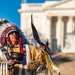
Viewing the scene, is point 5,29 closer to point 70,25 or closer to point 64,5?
point 64,5

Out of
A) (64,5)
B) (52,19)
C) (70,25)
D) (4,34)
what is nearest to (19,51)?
(4,34)

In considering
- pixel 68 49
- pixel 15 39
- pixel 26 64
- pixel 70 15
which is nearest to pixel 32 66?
pixel 26 64

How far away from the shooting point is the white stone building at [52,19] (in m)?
65.0

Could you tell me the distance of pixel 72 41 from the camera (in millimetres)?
55844

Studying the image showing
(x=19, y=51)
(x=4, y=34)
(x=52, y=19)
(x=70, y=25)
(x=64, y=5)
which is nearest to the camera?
(x=19, y=51)

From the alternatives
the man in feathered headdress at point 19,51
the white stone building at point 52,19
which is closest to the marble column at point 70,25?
the white stone building at point 52,19

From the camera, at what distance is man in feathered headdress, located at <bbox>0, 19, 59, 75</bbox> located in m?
3.76

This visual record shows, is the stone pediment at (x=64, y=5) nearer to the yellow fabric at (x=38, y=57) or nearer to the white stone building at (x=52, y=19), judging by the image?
the white stone building at (x=52, y=19)

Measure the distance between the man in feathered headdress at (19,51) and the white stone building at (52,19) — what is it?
59.6m

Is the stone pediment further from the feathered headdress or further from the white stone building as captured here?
the feathered headdress

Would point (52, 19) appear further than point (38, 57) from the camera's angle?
Yes

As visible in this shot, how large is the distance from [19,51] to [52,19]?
207 feet

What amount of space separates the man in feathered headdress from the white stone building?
59588 millimetres

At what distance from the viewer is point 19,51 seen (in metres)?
3.84
